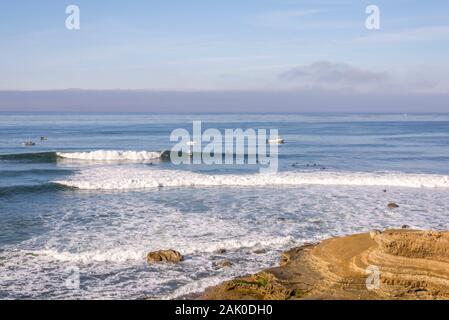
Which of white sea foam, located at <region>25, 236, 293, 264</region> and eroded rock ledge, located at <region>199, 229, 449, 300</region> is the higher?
eroded rock ledge, located at <region>199, 229, 449, 300</region>

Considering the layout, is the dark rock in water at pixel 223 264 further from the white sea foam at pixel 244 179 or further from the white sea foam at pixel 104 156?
the white sea foam at pixel 104 156

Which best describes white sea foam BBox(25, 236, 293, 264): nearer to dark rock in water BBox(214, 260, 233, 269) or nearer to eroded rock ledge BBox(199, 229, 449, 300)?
dark rock in water BBox(214, 260, 233, 269)

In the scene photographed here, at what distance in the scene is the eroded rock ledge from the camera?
9.05 metres

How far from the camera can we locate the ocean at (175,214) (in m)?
11.1

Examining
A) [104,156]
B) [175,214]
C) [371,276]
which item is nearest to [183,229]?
[175,214]

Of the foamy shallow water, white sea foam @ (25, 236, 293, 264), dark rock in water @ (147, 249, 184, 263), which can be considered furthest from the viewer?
white sea foam @ (25, 236, 293, 264)

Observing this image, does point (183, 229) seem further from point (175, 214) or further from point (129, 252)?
point (129, 252)

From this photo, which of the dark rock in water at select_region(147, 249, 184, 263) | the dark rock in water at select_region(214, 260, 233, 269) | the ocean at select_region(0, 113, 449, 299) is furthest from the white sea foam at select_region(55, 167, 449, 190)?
the dark rock in water at select_region(214, 260, 233, 269)

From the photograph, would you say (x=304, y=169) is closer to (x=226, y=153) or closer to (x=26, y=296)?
(x=226, y=153)

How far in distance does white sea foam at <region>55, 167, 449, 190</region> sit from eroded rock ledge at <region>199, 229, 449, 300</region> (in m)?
14.3

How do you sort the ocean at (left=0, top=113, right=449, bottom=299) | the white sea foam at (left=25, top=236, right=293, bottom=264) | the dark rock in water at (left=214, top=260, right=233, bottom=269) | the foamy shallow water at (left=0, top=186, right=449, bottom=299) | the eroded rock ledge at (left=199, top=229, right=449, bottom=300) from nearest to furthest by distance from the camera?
the eroded rock ledge at (left=199, top=229, right=449, bottom=300)
the foamy shallow water at (left=0, top=186, right=449, bottom=299)
the ocean at (left=0, top=113, right=449, bottom=299)
the dark rock in water at (left=214, top=260, right=233, bottom=269)
the white sea foam at (left=25, top=236, right=293, bottom=264)

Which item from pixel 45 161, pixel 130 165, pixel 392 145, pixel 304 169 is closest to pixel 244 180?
pixel 304 169

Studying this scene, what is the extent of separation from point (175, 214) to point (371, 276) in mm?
9342

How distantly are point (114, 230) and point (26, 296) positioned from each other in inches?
218
